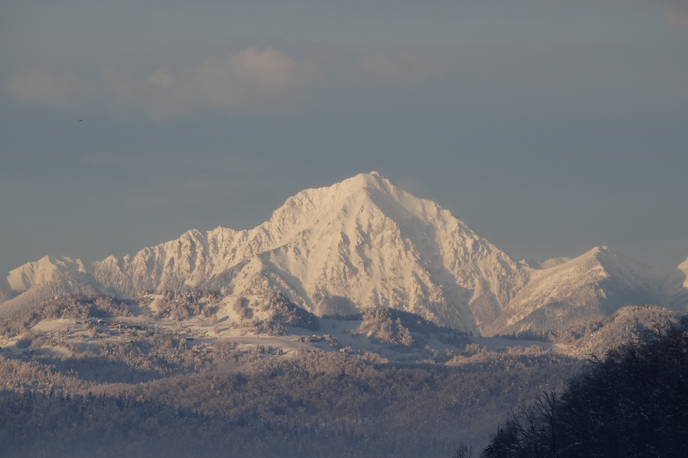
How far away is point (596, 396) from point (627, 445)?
29086mm

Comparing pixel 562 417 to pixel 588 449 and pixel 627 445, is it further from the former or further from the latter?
pixel 627 445

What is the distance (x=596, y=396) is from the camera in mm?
185250

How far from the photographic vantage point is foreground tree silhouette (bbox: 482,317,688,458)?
14962cm

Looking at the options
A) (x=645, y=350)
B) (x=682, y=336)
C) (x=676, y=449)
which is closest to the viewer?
(x=676, y=449)

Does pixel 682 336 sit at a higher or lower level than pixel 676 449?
higher

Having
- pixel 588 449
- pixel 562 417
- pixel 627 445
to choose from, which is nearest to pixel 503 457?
pixel 562 417

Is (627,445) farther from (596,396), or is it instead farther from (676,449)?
(596,396)

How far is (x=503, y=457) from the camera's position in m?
200

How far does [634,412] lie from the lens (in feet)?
522

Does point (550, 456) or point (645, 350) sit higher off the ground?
point (645, 350)

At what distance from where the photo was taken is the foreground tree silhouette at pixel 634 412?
491ft

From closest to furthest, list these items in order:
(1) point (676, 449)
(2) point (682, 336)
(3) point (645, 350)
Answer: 1. (1) point (676, 449)
2. (2) point (682, 336)
3. (3) point (645, 350)

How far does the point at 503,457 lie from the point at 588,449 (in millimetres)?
33518

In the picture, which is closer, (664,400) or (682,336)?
(664,400)
